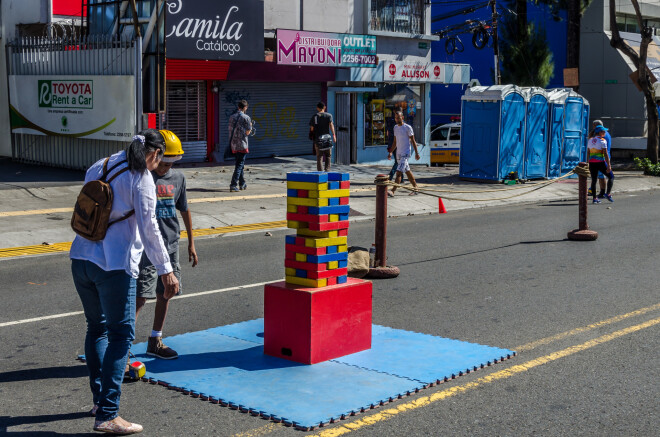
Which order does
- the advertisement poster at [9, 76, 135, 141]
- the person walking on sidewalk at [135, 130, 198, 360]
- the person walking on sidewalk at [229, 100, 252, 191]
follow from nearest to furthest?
the person walking on sidewalk at [135, 130, 198, 360] → the advertisement poster at [9, 76, 135, 141] → the person walking on sidewalk at [229, 100, 252, 191]

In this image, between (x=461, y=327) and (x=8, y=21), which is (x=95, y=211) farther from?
(x=8, y=21)

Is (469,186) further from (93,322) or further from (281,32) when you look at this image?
(93,322)

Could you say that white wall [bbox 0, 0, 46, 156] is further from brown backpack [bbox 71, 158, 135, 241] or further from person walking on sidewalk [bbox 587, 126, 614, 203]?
brown backpack [bbox 71, 158, 135, 241]

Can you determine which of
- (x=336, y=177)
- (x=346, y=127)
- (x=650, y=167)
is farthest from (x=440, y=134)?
(x=336, y=177)

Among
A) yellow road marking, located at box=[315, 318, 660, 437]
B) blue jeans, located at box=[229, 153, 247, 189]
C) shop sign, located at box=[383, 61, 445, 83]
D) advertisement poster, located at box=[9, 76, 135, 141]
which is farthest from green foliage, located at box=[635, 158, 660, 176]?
yellow road marking, located at box=[315, 318, 660, 437]

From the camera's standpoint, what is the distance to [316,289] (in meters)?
6.98

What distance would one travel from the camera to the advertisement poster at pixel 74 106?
59.1 ft

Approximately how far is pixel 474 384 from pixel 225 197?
11768 millimetres

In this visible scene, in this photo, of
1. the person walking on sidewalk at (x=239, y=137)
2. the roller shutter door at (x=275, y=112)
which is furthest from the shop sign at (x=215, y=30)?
the person walking on sidewalk at (x=239, y=137)

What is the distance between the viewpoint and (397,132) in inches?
744

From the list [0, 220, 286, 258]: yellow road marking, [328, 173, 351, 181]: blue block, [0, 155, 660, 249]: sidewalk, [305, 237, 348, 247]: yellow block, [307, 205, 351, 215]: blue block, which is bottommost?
[0, 220, 286, 258]: yellow road marking

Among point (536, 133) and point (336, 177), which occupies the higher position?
point (536, 133)

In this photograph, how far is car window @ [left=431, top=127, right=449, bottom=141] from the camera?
31328 mm

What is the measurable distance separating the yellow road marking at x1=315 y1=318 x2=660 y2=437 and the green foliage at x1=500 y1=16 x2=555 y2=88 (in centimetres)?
3074
